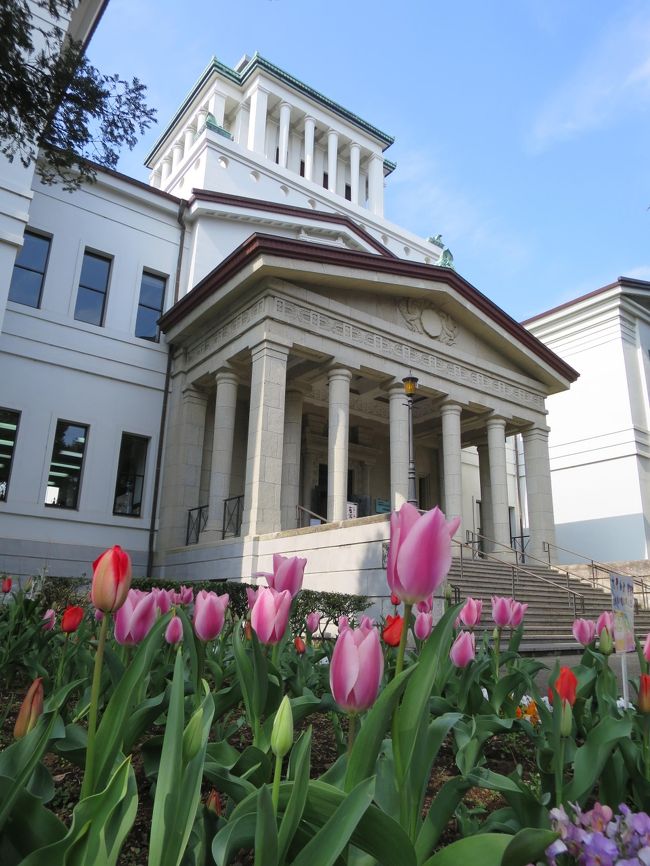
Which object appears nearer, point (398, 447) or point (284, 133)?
point (398, 447)

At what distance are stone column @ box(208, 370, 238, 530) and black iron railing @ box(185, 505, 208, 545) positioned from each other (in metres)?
0.96

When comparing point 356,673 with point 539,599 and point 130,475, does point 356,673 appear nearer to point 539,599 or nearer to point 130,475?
point 539,599

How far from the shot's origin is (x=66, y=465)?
16781 millimetres

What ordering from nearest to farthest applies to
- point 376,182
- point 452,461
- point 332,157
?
point 452,461, point 332,157, point 376,182

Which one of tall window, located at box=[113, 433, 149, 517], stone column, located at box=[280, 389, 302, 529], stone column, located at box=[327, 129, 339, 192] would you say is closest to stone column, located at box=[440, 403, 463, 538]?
stone column, located at box=[280, 389, 302, 529]

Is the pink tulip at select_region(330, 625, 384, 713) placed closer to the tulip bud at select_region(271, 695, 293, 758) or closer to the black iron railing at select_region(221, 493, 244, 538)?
the tulip bud at select_region(271, 695, 293, 758)

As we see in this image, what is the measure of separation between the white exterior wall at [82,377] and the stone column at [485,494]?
12365 millimetres

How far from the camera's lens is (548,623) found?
12.9 meters

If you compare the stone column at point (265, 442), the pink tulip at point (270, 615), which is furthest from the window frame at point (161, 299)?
the pink tulip at point (270, 615)

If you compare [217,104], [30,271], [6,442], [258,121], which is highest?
[217,104]

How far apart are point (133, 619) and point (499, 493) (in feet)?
61.5

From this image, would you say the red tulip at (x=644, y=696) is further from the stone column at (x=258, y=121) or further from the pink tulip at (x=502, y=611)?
the stone column at (x=258, y=121)

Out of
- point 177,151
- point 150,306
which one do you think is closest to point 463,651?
point 150,306

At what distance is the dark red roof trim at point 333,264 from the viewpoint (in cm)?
1531
